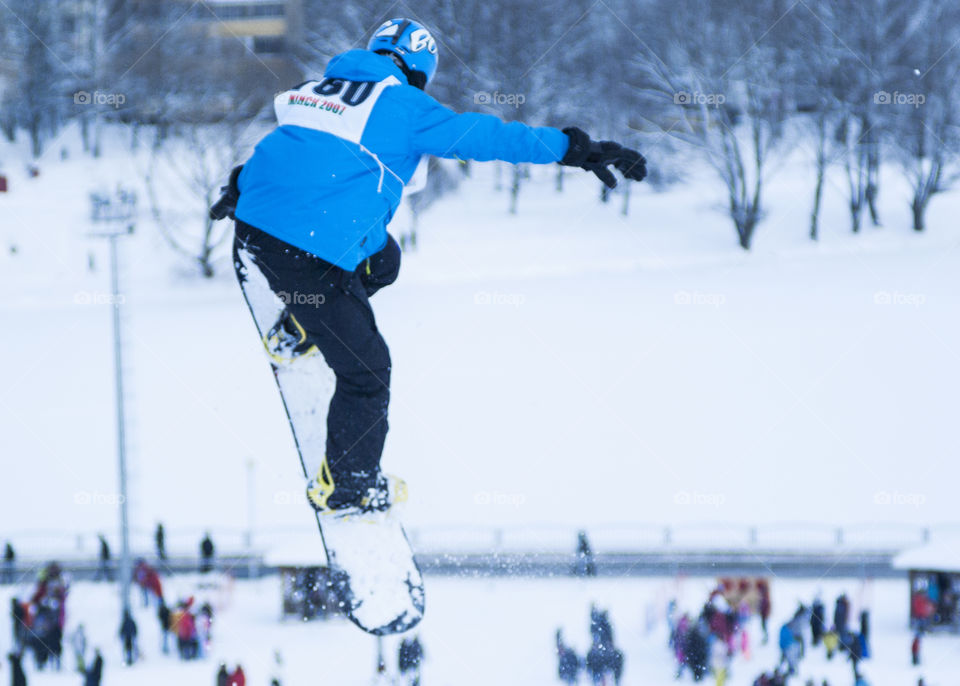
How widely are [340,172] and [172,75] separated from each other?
32403mm

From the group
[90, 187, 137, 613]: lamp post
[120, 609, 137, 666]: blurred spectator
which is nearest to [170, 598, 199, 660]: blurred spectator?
[120, 609, 137, 666]: blurred spectator

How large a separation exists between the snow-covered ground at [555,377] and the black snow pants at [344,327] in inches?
497

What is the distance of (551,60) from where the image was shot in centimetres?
3450

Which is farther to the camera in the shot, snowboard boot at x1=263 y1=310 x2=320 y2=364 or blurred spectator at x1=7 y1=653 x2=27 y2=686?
blurred spectator at x1=7 y1=653 x2=27 y2=686

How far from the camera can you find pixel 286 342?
384 cm

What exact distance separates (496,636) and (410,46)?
931 cm
